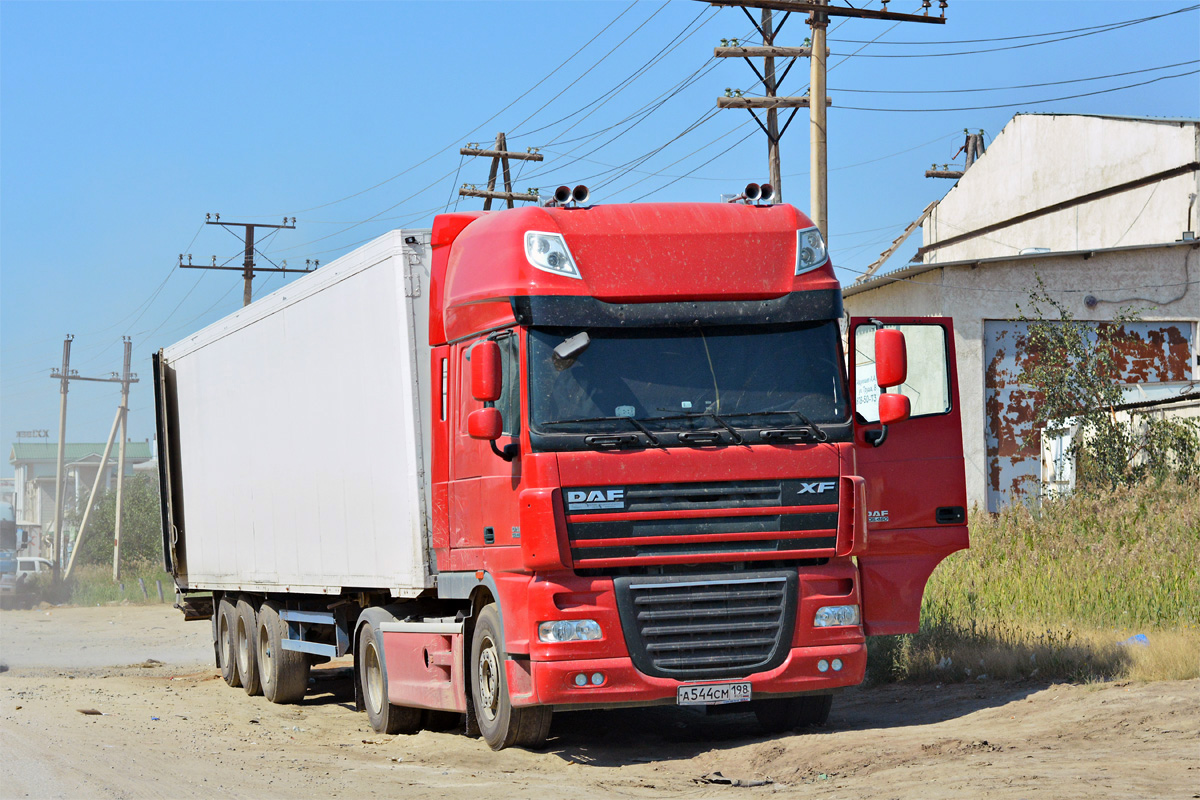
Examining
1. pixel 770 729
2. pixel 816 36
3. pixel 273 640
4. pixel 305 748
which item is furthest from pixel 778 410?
pixel 816 36

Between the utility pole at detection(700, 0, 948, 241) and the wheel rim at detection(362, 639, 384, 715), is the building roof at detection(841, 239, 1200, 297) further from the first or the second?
the wheel rim at detection(362, 639, 384, 715)

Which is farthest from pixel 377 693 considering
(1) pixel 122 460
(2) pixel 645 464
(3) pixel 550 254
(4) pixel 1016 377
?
(1) pixel 122 460

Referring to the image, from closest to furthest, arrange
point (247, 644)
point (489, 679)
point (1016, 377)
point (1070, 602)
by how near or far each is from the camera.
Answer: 1. point (489, 679)
2. point (1070, 602)
3. point (247, 644)
4. point (1016, 377)

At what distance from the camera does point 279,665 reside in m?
14.7

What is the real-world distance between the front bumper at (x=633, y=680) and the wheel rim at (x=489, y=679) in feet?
1.78

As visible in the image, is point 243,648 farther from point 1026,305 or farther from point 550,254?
point 1026,305

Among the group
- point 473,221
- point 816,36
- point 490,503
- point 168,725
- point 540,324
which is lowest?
point 168,725

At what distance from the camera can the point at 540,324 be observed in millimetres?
8891

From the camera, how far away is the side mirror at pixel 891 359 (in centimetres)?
914

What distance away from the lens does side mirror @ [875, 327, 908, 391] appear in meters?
9.14

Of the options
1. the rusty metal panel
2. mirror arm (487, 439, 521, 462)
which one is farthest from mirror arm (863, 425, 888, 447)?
the rusty metal panel

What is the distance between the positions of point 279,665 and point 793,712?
6731 mm

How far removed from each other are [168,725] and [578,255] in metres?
6.52

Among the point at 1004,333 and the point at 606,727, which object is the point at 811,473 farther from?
the point at 1004,333
